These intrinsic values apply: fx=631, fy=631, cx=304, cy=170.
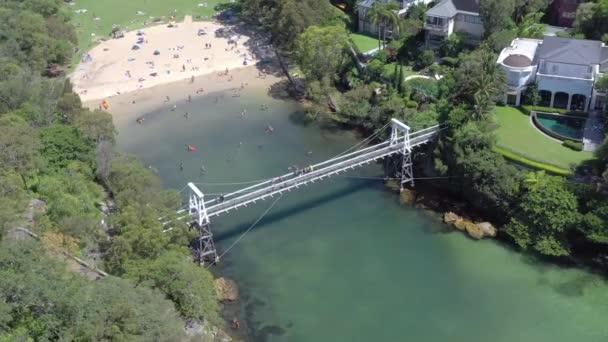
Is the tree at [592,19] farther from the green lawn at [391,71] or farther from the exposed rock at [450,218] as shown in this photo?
the exposed rock at [450,218]

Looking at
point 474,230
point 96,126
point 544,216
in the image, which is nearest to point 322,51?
point 96,126

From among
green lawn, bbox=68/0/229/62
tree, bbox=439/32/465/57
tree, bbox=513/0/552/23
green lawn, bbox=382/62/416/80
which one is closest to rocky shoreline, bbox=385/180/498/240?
green lawn, bbox=382/62/416/80

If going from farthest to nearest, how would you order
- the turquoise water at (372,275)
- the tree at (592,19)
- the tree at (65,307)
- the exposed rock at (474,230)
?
the tree at (592,19)
the exposed rock at (474,230)
the turquoise water at (372,275)
the tree at (65,307)

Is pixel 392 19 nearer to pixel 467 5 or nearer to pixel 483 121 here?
pixel 467 5

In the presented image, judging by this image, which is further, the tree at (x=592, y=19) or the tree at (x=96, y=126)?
the tree at (x=592, y=19)

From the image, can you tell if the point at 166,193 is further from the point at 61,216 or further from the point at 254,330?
the point at 254,330

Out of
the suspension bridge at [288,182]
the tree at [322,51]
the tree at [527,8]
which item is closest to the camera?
the suspension bridge at [288,182]

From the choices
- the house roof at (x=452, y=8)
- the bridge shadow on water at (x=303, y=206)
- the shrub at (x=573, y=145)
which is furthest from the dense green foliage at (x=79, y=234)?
the house roof at (x=452, y=8)
